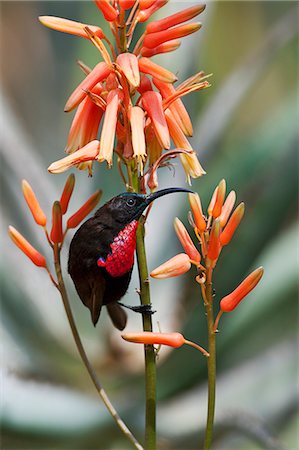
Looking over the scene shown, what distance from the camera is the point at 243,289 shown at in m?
0.70

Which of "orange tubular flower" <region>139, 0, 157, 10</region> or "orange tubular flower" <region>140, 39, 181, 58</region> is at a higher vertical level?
"orange tubular flower" <region>139, 0, 157, 10</region>

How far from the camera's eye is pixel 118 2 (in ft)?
2.48

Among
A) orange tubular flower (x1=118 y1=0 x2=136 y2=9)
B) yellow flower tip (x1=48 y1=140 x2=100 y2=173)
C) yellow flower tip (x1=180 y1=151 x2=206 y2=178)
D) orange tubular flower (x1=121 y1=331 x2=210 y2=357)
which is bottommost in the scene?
orange tubular flower (x1=121 y1=331 x2=210 y2=357)

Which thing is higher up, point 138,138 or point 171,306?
point 138,138

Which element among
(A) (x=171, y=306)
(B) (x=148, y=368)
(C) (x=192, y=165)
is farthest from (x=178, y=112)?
(A) (x=171, y=306)

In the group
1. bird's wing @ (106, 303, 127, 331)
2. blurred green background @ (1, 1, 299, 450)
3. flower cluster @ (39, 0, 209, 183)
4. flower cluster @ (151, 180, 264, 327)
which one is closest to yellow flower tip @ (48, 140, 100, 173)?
flower cluster @ (39, 0, 209, 183)

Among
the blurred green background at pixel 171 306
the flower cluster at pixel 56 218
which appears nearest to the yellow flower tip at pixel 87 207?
the flower cluster at pixel 56 218

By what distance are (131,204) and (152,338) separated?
151 mm

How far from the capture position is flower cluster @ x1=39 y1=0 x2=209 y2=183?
714 mm

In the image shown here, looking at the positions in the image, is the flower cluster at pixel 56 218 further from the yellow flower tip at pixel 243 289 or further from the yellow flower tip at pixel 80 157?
the yellow flower tip at pixel 243 289

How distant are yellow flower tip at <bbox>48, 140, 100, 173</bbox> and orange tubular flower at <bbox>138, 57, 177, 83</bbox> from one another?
0.29 ft

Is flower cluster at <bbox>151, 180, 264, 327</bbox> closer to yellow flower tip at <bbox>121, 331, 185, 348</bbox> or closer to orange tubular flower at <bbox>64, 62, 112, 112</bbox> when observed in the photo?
yellow flower tip at <bbox>121, 331, 185, 348</bbox>

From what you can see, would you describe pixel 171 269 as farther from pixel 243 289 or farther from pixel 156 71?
pixel 156 71

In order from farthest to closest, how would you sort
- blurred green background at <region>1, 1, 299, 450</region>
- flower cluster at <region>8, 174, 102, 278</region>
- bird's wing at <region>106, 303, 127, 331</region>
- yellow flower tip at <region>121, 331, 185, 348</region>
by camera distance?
blurred green background at <region>1, 1, 299, 450</region>, bird's wing at <region>106, 303, 127, 331</region>, flower cluster at <region>8, 174, 102, 278</region>, yellow flower tip at <region>121, 331, 185, 348</region>
